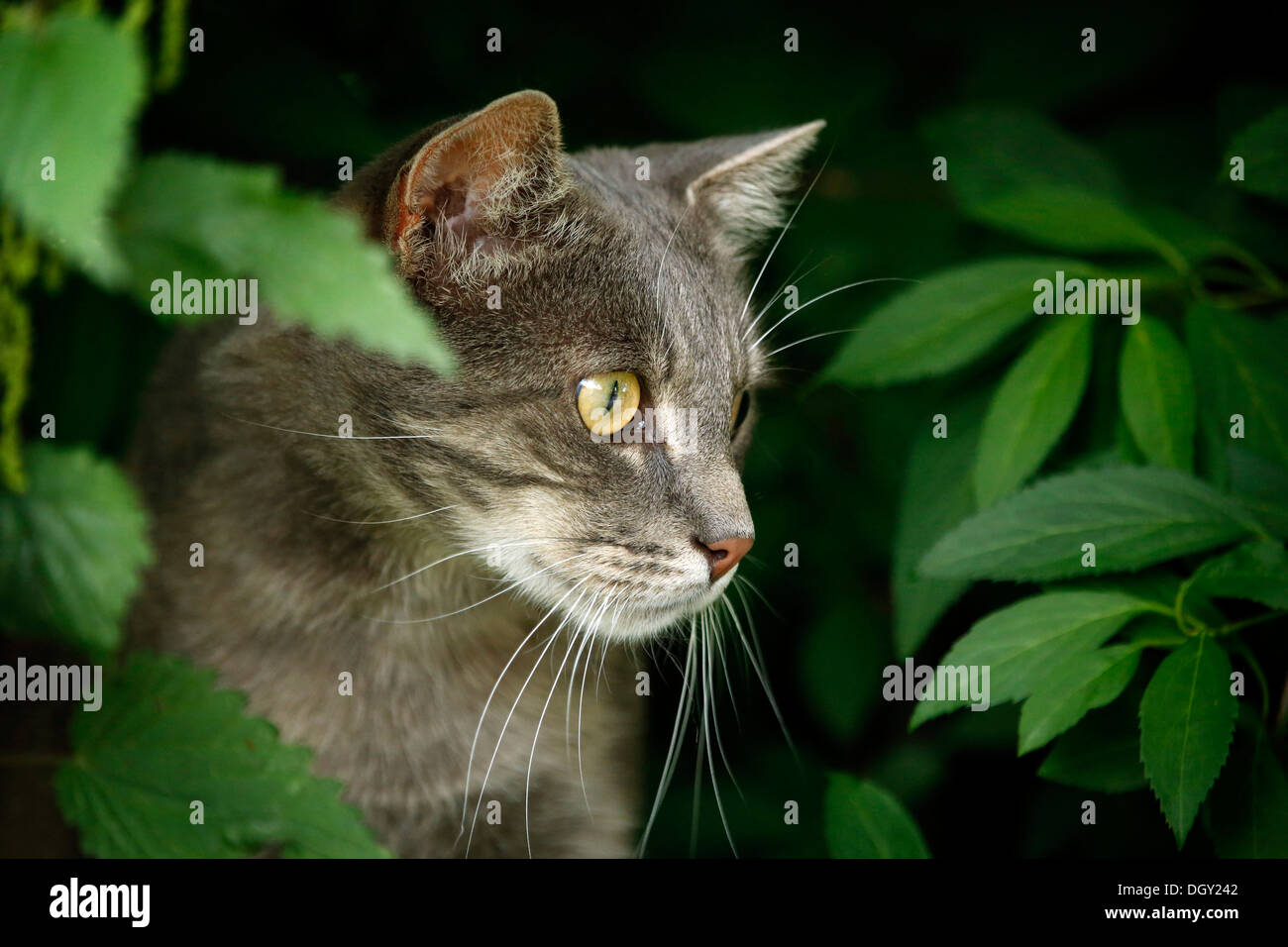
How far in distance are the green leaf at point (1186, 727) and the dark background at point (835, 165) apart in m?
0.56

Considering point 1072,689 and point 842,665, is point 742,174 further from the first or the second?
point 842,665

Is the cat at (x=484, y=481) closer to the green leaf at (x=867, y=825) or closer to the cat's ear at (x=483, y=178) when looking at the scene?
the cat's ear at (x=483, y=178)

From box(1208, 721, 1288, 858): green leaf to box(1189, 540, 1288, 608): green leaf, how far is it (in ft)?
0.75

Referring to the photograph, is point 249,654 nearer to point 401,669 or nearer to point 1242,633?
point 401,669

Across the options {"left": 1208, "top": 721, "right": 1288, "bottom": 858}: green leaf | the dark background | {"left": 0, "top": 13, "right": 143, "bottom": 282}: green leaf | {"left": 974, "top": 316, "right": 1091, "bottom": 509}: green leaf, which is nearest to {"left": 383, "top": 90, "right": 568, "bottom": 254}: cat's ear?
the dark background

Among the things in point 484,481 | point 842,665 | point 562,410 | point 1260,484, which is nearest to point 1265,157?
point 1260,484

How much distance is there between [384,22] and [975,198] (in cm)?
126

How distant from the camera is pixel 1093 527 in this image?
166cm

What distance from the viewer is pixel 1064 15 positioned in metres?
2.59

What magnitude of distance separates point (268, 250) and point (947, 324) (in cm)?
128

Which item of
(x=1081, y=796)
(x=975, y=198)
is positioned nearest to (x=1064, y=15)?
(x=975, y=198)

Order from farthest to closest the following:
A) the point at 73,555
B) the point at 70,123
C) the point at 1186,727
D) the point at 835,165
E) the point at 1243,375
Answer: the point at 835,165
the point at 1243,375
the point at 1186,727
the point at 73,555
the point at 70,123

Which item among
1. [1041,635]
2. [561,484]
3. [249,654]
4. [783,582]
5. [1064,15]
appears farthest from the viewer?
[783,582]

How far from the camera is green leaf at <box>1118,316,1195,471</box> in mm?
1811
